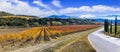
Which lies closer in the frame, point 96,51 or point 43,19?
point 96,51

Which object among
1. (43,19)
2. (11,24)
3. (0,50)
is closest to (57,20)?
(43,19)

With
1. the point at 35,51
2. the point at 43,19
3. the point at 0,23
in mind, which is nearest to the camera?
the point at 35,51

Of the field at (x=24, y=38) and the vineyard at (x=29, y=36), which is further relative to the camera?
the vineyard at (x=29, y=36)

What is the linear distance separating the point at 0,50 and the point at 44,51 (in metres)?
3.80

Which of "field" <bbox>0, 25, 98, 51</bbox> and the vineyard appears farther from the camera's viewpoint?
the vineyard

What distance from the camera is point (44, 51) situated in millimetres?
29844

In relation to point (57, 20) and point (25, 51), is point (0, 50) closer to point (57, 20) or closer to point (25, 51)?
point (25, 51)

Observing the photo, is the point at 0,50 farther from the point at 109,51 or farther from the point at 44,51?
the point at 109,51

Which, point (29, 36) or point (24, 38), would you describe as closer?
point (24, 38)

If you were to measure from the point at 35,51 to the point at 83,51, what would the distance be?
4.09 meters

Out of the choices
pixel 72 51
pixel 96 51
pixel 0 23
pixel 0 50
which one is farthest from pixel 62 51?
pixel 0 23

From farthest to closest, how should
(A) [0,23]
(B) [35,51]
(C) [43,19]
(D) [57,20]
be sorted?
(D) [57,20] → (C) [43,19] → (A) [0,23] → (B) [35,51]

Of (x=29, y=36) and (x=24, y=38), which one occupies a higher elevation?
(x=24, y=38)

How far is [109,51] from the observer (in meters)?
28.2
